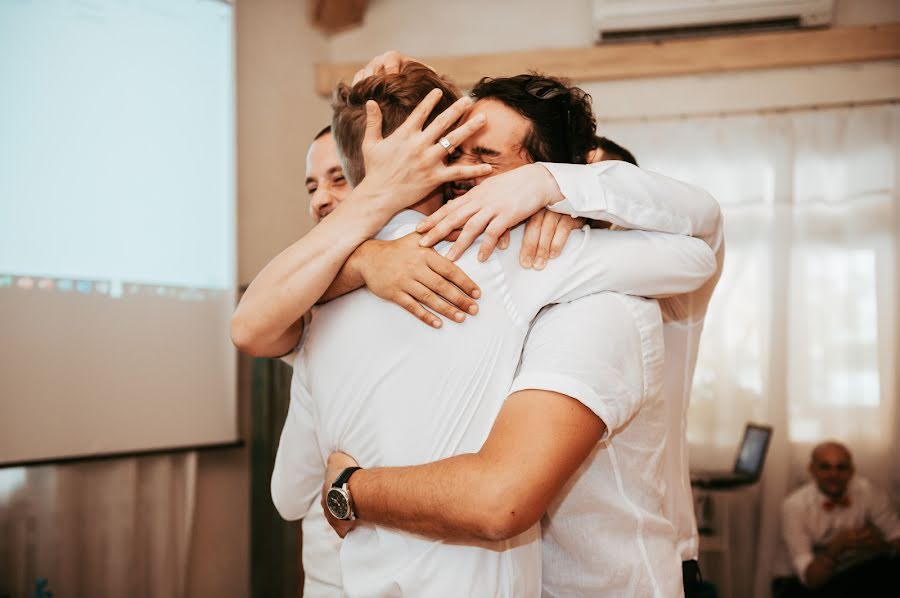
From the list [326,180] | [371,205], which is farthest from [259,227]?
[371,205]

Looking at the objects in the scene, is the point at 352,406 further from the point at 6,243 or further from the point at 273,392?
the point at 273,392

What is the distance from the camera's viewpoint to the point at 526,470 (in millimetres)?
931

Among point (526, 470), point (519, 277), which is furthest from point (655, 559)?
point (519, 277)

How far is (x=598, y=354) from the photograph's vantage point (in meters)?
1.00

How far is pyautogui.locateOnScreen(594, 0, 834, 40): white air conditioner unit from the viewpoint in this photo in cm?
445

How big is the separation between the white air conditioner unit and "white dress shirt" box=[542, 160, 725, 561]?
3493 millimetres

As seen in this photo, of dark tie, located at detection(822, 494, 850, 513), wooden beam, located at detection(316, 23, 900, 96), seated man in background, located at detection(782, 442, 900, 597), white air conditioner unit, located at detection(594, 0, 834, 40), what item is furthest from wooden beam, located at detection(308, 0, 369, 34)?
dark tie, located at detection(822, 494, 850, 513)

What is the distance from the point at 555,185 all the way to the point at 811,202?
4.16 metres

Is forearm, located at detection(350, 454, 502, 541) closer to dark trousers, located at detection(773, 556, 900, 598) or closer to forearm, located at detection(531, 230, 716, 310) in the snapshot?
forearm, located at detection(531, 230, 716, 310)

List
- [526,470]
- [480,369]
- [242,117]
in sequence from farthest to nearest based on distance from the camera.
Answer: [242,117]
[480,369]
[526,470]

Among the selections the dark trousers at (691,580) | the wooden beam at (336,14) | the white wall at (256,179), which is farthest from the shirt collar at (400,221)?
the wooden beam at (336,14)

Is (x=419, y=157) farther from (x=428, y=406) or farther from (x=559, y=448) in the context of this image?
(x=559, y=448)

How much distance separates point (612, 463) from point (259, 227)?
3.60m

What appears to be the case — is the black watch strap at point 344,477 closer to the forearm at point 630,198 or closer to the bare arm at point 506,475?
the bare arm at point 506,475
